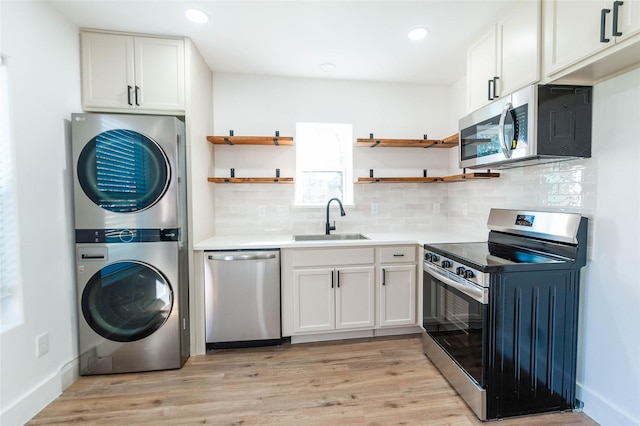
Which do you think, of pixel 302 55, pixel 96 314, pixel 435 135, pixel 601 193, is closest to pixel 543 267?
pixel 601 193

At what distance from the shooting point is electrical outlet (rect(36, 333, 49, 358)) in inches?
68.6

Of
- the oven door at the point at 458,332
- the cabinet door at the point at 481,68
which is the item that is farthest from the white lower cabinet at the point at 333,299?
the cabinet door at the point at 481,68

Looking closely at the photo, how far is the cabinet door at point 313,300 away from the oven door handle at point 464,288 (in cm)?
84

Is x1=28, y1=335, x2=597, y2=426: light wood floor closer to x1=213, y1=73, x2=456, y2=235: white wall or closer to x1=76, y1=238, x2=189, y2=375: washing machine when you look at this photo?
x1=76, y1=238, x2=189, y2=375: washing machine

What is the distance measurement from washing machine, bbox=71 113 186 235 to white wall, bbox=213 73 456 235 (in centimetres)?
83

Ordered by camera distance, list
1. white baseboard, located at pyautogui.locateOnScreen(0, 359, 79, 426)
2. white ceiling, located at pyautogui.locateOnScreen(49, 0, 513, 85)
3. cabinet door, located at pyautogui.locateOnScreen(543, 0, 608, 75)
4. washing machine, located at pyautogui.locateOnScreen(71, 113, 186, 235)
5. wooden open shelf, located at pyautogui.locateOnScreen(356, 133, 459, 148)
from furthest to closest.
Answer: wooden open shelf, located at pyautogui.locateOnScreen(356, 133, 459, 148) → washing machine, located at pyautogui.locateOnScreen(71, 113, 186, 235) → white ceiling, located at pyautogui.locateOnScreen(49, 0, 513, 85) → white baseboard, located at pyautogui.locateOnScreen(0, 359, 79, 426) → cabinet door, located at pyautogui.locateOnScreen(543, 0, 608, 75)

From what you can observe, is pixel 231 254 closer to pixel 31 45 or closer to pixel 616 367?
pixel 31 45

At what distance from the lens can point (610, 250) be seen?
1545mm

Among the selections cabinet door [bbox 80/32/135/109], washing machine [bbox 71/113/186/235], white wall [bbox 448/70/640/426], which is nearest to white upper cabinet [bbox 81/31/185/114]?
cabinet door [bbox 80/32/135/109]

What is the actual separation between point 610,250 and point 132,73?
3.39 meters

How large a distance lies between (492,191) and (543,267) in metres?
1.08

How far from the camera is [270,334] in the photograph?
240cm

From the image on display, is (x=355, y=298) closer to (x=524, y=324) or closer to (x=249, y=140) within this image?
(x=524, y=324)

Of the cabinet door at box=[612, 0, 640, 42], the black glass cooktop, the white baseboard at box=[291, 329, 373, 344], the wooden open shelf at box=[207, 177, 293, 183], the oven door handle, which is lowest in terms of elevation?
the white baseboard at box=[291, 329, 373, 344]
